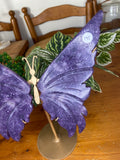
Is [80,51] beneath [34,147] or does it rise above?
above

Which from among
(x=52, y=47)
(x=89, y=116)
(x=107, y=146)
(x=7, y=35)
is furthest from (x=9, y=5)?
(x=107, y=146)

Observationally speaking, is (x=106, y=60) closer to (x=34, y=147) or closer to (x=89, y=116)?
(x=89, y=116)

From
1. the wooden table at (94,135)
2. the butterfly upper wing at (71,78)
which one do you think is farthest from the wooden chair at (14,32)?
the butterfly upper wing at (71,78)

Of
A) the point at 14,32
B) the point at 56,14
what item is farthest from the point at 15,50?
the point at 56,14

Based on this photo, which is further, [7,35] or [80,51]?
[7,35]

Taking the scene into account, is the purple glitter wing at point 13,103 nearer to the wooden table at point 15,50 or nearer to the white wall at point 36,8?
the wooden table at point 15,50

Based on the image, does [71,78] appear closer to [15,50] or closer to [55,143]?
[55,143]
